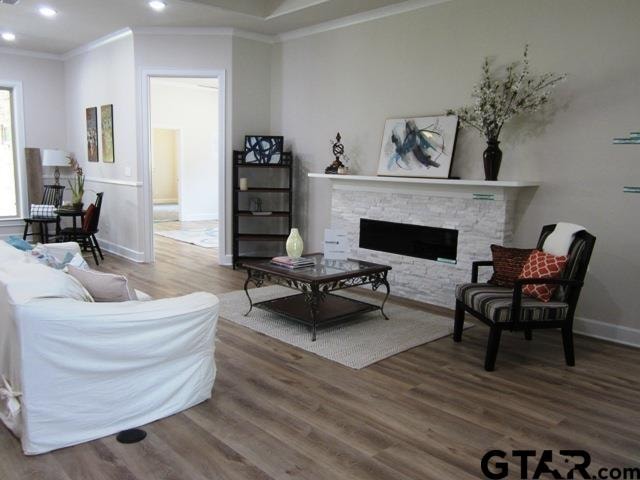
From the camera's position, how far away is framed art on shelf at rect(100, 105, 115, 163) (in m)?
7.17

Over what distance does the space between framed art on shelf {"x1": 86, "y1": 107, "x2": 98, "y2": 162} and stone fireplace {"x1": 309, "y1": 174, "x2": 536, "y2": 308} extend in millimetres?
3727

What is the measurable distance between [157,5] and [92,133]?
301 centimetres

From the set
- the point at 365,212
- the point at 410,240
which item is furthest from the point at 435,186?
the point at 365,212

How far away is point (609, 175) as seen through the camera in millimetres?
4066

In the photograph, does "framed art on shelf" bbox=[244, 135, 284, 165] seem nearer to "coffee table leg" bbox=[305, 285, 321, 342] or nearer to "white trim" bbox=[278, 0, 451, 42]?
"white trim" bbox=[278, 0, 451, 42]

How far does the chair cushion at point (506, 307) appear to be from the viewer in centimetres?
346

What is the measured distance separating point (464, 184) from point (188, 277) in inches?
130

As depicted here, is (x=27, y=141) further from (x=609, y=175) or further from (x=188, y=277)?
(x=609, y=175)

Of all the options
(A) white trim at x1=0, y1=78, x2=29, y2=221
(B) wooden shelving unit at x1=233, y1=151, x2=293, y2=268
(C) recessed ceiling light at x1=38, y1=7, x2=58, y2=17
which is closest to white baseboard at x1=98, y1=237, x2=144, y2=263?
(B) wooden shelving unit at x1=233, y1=151, x2=293, y2=268

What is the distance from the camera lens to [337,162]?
5.89 metres

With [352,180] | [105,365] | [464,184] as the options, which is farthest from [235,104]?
[105,365]

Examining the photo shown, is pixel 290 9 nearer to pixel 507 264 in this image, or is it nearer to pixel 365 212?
pixel 365 212

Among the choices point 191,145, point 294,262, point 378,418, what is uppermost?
point 191,145

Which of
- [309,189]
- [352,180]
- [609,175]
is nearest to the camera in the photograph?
[609,175]
